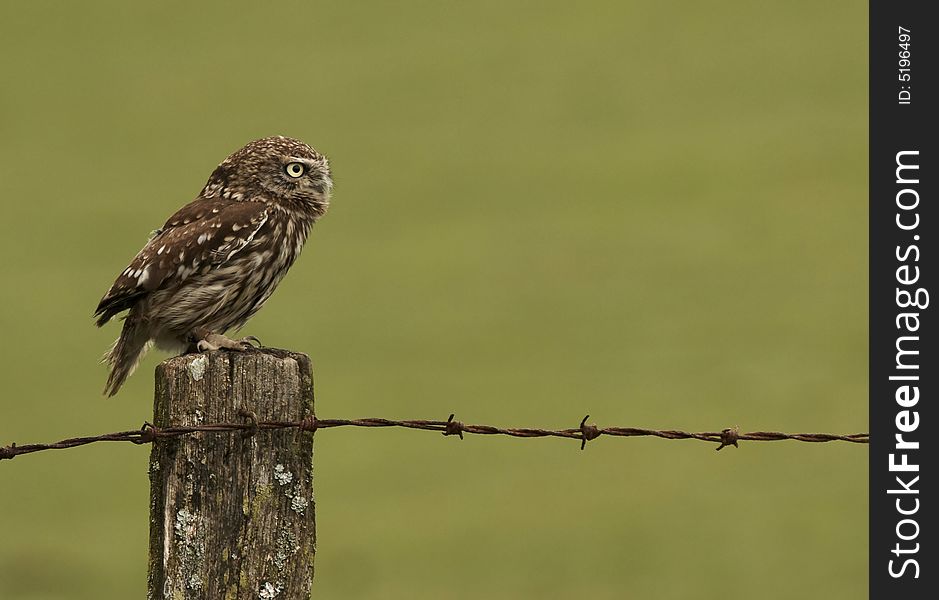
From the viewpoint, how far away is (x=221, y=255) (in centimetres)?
498

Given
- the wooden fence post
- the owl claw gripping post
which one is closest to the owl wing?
the owl claw gripping post

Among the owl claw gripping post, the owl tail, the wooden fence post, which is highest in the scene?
the owl claw gripping post

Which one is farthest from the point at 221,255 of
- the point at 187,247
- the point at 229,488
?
the point at 229,488

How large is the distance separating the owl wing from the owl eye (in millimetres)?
157

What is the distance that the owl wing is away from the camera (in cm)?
480

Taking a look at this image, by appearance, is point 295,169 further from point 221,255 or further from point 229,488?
point 229,488

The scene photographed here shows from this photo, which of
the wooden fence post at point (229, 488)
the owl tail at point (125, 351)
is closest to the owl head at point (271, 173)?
the owl tail at point (125, 351)

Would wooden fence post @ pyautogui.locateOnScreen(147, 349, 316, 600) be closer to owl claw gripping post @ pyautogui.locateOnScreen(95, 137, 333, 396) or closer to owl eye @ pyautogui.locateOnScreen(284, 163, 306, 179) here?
owl claw gripping post @ pyautogui.locateOnScreen(95, 137, 333, 396)

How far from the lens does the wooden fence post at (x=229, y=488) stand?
339 centimetres

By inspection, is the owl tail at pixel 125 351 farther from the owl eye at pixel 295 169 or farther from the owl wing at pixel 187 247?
the owl eye at pixel 295 169

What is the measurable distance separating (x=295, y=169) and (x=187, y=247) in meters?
0.54
